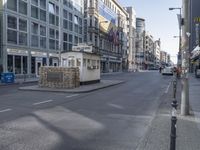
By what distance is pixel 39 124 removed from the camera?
9781 millimetres

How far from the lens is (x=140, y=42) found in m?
153

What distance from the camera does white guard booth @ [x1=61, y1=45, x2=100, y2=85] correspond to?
26.8m

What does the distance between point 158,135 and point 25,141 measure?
10.3 ft

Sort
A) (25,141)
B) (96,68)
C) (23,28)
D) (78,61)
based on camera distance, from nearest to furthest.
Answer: (25,141) < (78,61) < (96,68) < (23,28)

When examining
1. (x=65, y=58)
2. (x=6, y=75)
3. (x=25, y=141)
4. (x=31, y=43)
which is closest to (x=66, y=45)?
(x=31, y=43)

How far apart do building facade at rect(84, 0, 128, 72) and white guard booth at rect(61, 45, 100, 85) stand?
26.9 m

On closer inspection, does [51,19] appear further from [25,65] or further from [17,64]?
[17,64]

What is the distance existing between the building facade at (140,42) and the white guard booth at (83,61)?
370ft

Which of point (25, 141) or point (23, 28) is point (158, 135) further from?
point (23, 28)

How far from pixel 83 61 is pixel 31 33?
17551 mm

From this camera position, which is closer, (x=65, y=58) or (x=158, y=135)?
(x=158, y=135)

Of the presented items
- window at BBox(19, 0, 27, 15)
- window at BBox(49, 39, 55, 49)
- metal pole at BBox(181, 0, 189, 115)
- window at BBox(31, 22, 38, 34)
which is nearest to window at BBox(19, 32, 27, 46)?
window at BBox(31, 22, 38, 34)

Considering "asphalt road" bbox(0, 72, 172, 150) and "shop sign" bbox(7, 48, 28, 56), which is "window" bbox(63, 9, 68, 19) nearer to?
"shop sign" bbox(7, 48, 28, 56)

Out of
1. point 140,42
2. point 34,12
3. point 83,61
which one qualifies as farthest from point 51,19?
point 140,42
